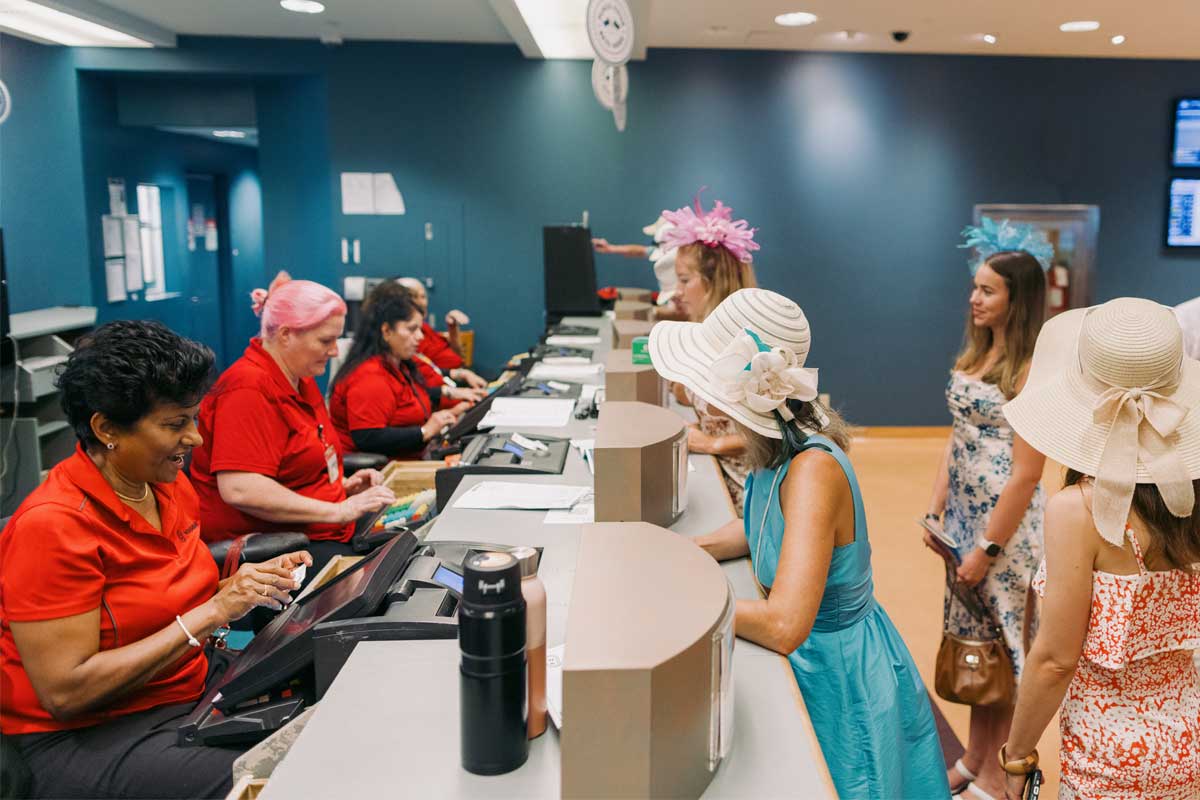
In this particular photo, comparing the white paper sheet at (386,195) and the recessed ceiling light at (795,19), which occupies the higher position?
the recessed ceiling light at (795,19)

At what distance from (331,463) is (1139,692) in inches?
94.5

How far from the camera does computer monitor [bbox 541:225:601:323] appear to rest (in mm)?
6570

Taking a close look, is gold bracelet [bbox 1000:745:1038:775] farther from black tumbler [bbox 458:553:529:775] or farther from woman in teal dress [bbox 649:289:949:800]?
black tumbler [bbox 458:553:529:775]

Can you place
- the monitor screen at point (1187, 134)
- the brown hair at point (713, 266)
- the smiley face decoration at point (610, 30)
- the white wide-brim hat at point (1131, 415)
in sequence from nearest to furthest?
1. the white wide-brim hat at point (1131, 415)
2. the brown hair at point (713, 266)
3. the smiley face decoration at point (610, 30)
4. the monitor screen at point (1187, 134)

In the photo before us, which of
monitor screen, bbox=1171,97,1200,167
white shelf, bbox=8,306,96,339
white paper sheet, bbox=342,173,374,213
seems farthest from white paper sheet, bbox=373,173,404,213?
monitor screen, bbox=1171,97,1200,167

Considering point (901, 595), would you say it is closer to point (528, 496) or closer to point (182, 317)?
point (528, 496)

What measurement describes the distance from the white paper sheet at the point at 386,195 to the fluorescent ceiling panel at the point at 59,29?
201 centimetres

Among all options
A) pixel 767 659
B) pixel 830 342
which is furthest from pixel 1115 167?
pixel 767 659

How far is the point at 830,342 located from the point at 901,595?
392cm

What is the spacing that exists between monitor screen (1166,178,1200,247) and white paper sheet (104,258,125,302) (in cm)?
920

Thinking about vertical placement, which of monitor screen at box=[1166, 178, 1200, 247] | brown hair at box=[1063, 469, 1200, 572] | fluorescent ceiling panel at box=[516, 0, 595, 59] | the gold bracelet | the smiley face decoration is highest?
fluorescent ceiling panel at box=[516, 0, 595, 59]

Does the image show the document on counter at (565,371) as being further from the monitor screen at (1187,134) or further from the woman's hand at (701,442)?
the monitor screen at (1187,134)

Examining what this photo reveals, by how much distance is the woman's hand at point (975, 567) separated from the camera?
2.71 meters

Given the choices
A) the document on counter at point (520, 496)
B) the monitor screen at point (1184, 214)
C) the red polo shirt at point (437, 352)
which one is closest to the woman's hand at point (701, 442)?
the document on counter at point (520, 496)
